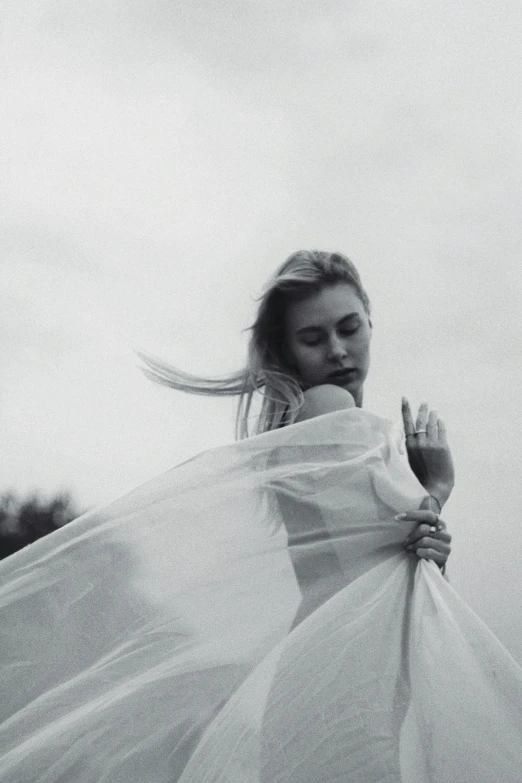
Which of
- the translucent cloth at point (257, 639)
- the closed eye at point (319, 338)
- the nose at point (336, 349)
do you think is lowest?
the translucent cloth at point (257, 639)

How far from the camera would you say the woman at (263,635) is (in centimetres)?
186

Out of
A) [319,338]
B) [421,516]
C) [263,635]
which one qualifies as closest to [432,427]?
[319,338]

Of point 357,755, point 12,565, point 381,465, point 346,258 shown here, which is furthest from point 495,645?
point 346,258

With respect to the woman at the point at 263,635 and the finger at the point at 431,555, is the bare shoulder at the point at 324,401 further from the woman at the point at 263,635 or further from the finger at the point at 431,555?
the finger at the point at 431,555

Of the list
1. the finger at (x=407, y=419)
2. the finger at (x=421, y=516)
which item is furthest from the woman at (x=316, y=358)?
the finger at (x=421, y=516)

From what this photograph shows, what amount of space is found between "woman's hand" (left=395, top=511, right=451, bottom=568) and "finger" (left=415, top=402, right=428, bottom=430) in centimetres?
58

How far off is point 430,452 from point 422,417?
0.52 ft

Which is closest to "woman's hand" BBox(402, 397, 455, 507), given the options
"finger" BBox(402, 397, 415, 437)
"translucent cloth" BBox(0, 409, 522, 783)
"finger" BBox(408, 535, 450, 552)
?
"finger" BBox(402, 397, 415, 437)

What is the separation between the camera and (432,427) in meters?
2.82

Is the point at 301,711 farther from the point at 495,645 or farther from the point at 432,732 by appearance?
the point at 495,645

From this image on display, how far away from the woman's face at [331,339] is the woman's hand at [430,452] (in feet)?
0.69

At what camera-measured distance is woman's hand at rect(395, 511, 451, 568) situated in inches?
87.6

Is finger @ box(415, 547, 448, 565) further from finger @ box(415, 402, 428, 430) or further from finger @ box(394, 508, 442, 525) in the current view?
finger @ box(415, 402, 428, 430)

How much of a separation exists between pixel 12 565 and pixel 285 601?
0.67 metres
